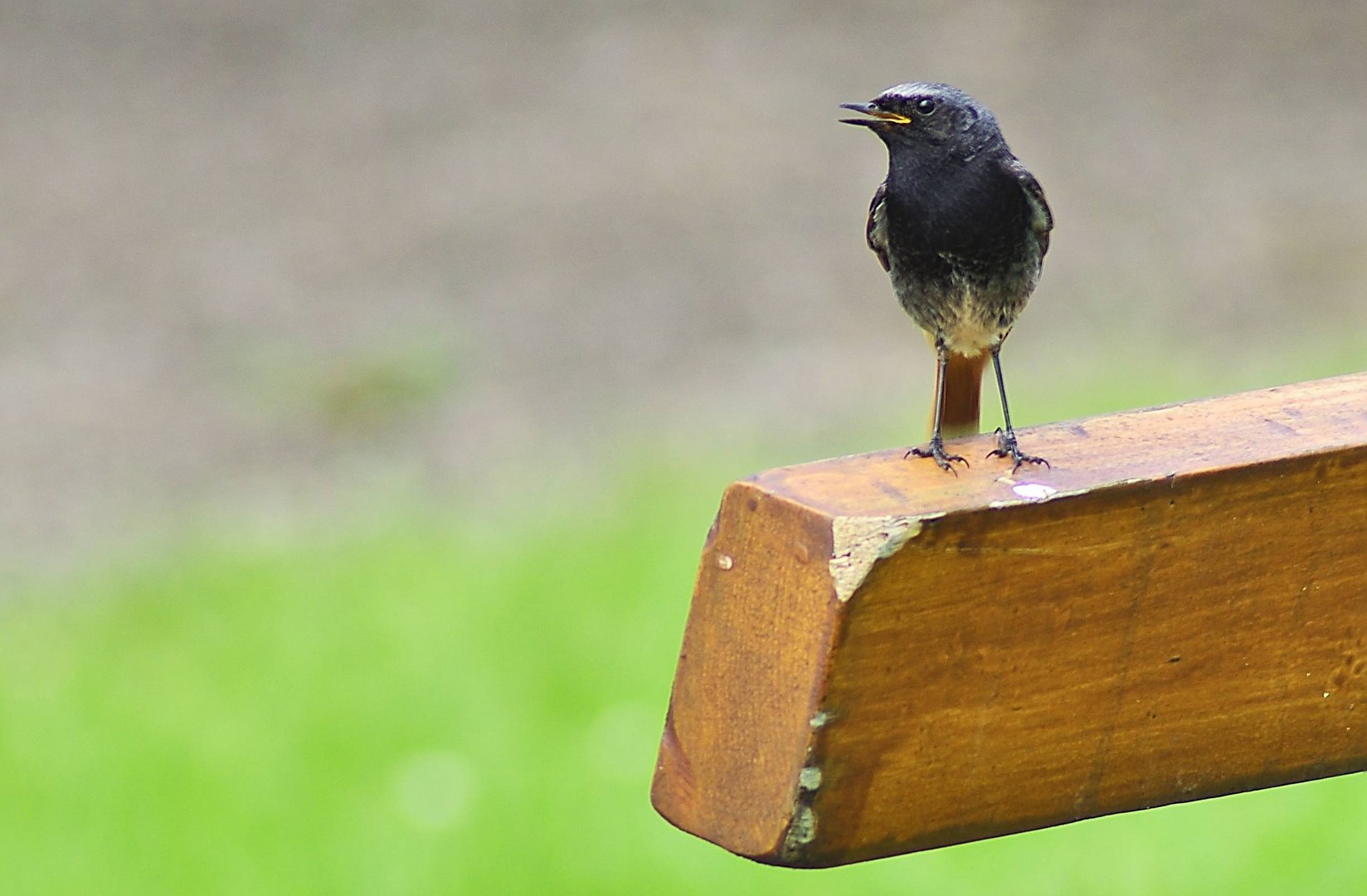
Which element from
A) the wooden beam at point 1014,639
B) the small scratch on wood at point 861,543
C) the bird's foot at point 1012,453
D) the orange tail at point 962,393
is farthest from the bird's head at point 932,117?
the small scratch on wood at point 861,543

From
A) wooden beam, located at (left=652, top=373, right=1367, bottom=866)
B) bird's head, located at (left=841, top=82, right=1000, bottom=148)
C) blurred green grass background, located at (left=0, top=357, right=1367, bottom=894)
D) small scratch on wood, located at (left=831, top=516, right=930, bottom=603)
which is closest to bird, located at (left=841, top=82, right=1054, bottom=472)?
bird's head, located at (left=841, top=82, right=1000, bottom=148)

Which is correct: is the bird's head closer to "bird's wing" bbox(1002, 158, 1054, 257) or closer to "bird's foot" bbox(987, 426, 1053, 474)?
"bird's wing" bbox(1002, 158, 1054, 257)

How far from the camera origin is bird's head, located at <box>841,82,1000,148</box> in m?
3.07

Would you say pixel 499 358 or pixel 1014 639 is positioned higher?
pixel 1014 639

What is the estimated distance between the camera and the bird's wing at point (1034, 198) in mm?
3215

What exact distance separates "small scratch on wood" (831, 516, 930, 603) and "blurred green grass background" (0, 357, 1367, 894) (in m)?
2.59

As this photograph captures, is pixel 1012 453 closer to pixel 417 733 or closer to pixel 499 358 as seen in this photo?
pixel 417 733

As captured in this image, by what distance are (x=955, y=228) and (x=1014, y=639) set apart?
1770 mm

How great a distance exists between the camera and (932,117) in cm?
307

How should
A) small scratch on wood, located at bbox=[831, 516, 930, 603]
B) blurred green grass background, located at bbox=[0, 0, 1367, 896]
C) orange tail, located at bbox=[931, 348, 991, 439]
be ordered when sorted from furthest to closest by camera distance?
blurred green grass background, located at bbox=[0, 0, 1367, 896] < orange tail, located at bbox=[931, 348, 991, 439] < small scratch on wood, located at bbox=[831, 516, 930, 603]

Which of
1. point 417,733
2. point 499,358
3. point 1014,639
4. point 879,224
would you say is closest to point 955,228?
point 879,224

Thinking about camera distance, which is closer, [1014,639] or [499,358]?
[1014,639]

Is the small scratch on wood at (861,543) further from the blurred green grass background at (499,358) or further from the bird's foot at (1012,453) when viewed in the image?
the blurred green grass background at (499,358)

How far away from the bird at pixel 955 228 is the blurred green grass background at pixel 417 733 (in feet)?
3.80
